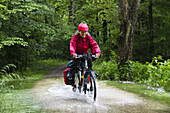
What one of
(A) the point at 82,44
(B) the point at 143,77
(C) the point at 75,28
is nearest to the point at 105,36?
(C) the point at 75,28

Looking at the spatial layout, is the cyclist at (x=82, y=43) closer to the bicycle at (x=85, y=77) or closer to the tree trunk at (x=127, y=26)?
the bicycle at (x=85, y=77)

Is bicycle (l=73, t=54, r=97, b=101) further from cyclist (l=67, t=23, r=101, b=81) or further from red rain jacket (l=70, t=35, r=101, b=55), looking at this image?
red rain jacket (l=70, t=35, r=101, b=55)

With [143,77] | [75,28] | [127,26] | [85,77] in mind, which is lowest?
[143,77]

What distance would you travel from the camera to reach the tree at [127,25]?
1084 centimetres

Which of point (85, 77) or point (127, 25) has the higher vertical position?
point (127, 25)

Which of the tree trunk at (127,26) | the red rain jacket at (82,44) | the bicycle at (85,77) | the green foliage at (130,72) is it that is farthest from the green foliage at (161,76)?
the tree trunk at (127,26)

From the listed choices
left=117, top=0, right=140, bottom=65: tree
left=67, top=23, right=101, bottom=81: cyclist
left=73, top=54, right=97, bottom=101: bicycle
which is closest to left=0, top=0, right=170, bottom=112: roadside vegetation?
left=117, top=0, right=140, bottom=65: tree

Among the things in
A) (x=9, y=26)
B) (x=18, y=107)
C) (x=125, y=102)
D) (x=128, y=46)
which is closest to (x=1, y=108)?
(x=18, y=107)

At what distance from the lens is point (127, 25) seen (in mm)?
10898

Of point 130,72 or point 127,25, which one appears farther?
point 127,25

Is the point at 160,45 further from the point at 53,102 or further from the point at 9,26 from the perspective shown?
the point at 53,102

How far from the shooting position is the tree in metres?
10.8

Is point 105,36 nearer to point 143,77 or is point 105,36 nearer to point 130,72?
point 130,72

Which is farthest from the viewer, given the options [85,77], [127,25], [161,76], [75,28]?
[75,28]
